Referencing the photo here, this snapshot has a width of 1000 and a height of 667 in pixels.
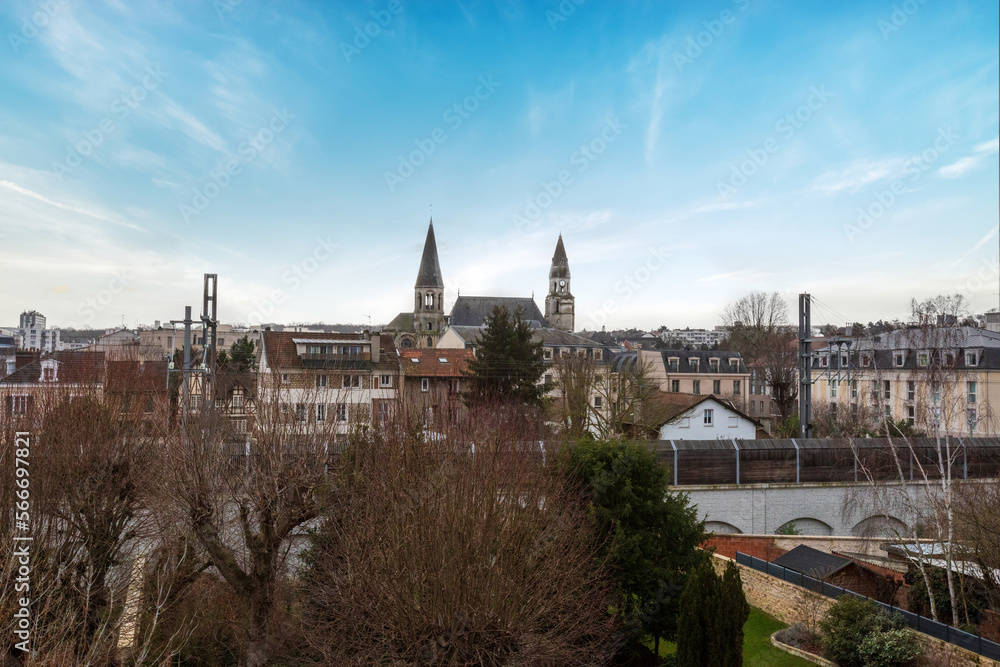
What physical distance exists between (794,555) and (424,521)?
11.7 metres

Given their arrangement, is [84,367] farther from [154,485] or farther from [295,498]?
[295,498]

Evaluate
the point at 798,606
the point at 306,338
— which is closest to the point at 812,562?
the point at 798,606

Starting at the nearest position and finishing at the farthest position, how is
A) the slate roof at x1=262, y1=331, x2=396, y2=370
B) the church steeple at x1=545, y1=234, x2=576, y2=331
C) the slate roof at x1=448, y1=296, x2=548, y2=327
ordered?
the slate roof at x1=262, y1=331, x2=396, y2=370
the slate roof at x1=448, y1=296, x2=548, y2=327
the church steeple at x1=545, y1=234, x2=576, y2=331

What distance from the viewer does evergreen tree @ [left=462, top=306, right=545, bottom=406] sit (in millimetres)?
36844

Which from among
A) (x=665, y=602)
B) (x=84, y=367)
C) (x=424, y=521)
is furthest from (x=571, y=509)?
(x=84, y=367)

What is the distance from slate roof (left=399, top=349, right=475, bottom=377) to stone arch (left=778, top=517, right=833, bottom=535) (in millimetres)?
21988

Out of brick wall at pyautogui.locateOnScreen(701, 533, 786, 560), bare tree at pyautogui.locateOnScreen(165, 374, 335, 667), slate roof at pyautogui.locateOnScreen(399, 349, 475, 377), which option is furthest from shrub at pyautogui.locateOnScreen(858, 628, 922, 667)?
slate roof at pyautogui.locateOnScreen(399, 349, 475, 377)

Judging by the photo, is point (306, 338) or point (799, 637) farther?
point (306, 338)

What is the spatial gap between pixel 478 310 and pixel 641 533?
6630 centimetres

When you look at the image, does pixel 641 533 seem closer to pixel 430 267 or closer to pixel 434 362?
pixel 434 362

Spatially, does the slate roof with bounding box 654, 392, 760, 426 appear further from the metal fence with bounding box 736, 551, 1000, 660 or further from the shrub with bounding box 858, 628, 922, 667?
the shrub with bounding box 858, 628, 922, 667

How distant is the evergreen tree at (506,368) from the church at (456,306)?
1373 inches

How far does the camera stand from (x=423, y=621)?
398 inches

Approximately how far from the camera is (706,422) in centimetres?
3450
